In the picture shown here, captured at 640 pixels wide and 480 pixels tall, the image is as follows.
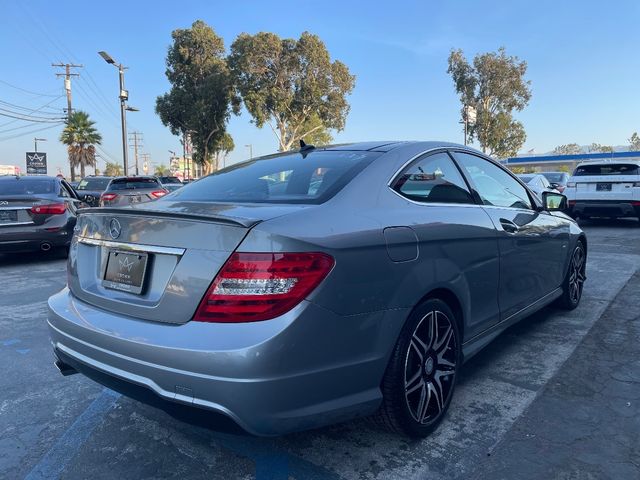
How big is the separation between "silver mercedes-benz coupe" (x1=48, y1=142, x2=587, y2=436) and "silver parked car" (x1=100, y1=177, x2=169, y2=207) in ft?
34.6

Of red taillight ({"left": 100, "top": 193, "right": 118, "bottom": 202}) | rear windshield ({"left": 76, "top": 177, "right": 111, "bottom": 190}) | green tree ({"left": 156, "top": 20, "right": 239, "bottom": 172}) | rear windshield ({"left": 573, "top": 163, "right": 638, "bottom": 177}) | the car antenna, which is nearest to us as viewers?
the car antenna

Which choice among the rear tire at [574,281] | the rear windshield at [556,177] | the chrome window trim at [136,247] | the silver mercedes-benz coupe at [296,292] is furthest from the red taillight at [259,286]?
the rear windshield at [556,177]

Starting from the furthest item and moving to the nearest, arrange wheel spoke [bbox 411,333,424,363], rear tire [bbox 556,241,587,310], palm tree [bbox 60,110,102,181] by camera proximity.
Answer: palm tree [bbox 60,110,102,181]
rear tire [bbox 556,241,587,310]
wheel spoke [bbox 411,333,424,363]

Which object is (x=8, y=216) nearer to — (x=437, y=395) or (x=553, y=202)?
(x=437, y=395)

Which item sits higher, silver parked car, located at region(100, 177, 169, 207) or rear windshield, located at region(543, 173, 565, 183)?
rear windshield, located at region(543, 173, 565, 183)

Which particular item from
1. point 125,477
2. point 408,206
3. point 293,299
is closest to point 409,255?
point 408,206

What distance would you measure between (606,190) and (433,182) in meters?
10.5

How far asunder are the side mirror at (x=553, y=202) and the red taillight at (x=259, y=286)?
3148 millimetres

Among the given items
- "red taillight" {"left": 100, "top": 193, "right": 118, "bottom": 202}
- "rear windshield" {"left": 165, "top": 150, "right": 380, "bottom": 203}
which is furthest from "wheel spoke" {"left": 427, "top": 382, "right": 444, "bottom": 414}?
"red taillight" {"left": 100, "top": 193, "right": 118, "bottom": 202}

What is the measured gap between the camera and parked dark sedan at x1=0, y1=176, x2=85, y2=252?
777 centimetres

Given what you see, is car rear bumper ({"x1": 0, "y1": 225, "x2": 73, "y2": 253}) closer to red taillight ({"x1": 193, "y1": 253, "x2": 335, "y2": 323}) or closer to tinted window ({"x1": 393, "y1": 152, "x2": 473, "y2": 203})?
tinted window ({"x1": 393, "y1": 152, "x2": 473, "y2": 203})

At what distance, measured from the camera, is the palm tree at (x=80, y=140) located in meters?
48.5

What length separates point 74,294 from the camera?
271 centimetres

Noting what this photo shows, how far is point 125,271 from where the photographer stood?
92.5 inches
